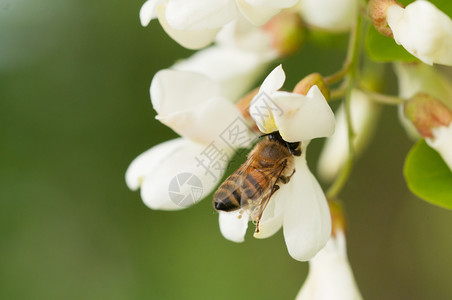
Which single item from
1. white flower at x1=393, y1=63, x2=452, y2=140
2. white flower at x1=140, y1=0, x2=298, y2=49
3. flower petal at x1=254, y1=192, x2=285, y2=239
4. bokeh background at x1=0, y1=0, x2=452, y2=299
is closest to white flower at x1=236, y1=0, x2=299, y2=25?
white flower at x1=140, y1=0, x2=298, y2=49

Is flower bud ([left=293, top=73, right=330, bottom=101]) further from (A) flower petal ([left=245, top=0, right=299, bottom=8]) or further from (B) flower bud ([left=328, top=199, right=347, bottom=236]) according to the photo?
(B) flower bud ([left=328, top=199, right=347, bottom=236])

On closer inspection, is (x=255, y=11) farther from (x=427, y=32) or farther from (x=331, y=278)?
(x=331, y=278)

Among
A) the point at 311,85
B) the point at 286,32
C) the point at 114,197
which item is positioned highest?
the point at 311,85

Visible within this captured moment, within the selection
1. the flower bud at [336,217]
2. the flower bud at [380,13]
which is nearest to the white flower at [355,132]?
the flower bud at [336,217]

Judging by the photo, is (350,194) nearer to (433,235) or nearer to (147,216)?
(433,235)

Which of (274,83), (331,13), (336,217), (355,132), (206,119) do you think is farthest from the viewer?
(355,132)

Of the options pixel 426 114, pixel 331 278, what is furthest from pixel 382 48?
pixel 331 278

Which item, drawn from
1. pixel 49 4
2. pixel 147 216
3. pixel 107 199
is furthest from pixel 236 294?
pixel 49 4
